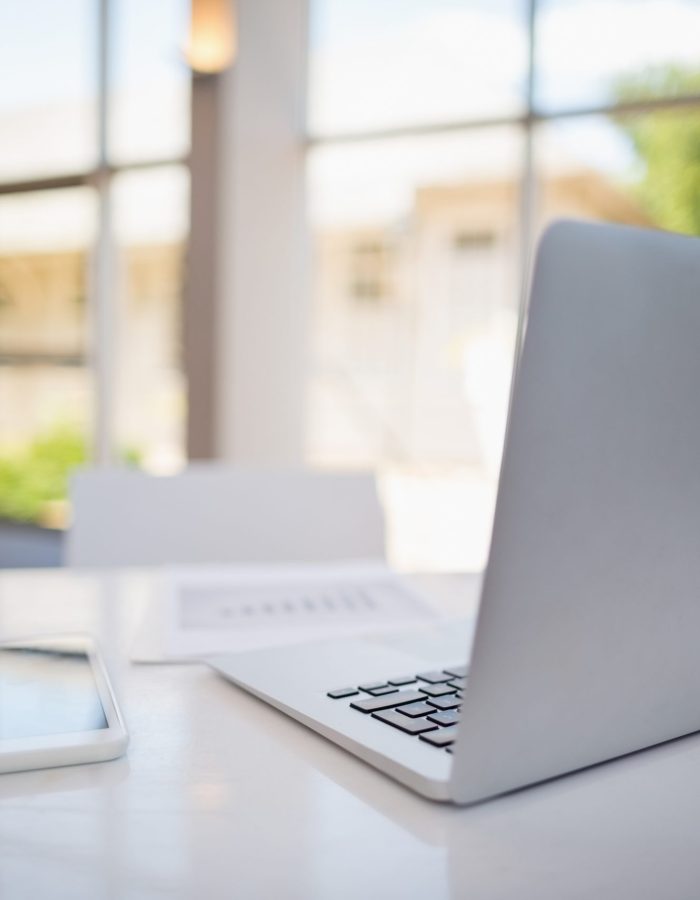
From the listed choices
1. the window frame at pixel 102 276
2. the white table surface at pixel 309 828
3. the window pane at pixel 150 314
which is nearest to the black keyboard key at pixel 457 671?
the white table surface at pixel 309 828

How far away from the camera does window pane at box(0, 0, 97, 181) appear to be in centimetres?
438

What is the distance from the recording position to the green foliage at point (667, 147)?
3216 mm

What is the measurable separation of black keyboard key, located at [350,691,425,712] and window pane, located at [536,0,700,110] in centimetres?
318

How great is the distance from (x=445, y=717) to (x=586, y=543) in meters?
0.15

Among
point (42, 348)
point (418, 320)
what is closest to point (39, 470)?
point (42, 348)

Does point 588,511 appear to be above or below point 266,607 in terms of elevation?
above

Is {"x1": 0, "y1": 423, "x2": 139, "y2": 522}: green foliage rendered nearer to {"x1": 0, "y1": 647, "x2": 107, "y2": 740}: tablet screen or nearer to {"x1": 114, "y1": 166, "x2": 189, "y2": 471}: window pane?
{"x1": 114, "y1": 166, "x2": 189, "y2": 471}: window pane

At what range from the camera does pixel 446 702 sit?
1.80 ft

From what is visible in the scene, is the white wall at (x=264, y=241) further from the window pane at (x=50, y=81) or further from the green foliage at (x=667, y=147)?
the green foliage at (x=667, y=147)

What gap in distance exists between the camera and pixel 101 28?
4.34 m

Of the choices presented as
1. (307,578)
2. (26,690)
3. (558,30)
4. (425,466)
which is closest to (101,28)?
(558,30)

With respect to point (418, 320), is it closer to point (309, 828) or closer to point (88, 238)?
point (88, 238)

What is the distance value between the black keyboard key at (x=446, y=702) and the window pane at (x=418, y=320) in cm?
305

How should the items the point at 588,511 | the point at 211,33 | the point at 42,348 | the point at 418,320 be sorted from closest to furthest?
the point at 588,511
the point at 211,33
the point at 418,320
the point at 42,348
